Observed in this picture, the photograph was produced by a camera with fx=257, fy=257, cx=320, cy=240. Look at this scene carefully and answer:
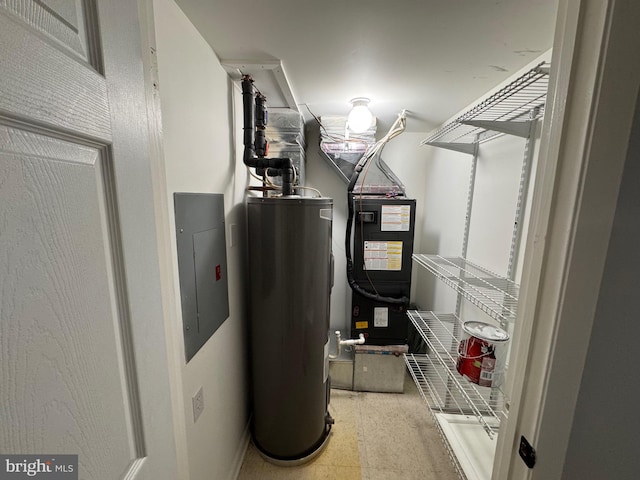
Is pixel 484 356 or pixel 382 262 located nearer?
pixel 484 356

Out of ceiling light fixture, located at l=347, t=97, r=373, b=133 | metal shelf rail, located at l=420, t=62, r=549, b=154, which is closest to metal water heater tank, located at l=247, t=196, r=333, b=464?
ceiling light fixture, located at l=347, t=97, r=373, b=133

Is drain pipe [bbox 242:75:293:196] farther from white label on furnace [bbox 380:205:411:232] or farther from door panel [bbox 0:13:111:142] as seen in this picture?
door panel [bbox 0:13:111:142]

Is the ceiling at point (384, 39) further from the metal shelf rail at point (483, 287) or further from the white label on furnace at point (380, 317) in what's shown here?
the white label on furnace at point (380, 317)

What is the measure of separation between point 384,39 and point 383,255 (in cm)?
132

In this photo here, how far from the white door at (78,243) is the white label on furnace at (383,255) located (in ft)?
5.15

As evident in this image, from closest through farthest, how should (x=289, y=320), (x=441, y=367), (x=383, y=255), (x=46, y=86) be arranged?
(x=46, y=86), (x=289, y=320), (x=441, y=367), (x=383, y=255)

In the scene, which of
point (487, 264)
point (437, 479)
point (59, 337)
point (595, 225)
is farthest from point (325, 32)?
point (437, 479)

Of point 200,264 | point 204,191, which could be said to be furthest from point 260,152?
point 200,264

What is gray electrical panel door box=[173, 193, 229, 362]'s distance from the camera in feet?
2.98

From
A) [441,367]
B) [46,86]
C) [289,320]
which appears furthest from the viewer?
[441,367]

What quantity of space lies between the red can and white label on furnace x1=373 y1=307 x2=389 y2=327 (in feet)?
3.10

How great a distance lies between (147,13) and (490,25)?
3.45ft

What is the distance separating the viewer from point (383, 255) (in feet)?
6.34

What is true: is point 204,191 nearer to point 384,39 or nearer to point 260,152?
point 260,152
